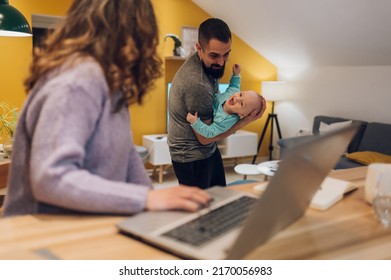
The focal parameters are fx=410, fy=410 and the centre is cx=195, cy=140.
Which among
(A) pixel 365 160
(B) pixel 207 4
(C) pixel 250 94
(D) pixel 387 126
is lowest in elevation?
(A) pixel 365 160

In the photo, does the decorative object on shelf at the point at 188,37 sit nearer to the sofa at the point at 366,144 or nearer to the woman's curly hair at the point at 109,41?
the sofa at the point at 366,144

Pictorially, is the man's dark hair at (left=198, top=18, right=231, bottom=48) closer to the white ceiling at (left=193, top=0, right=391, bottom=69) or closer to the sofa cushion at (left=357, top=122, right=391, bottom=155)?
the white ceiling at (left=193, top=0, right=391, bottom=69)

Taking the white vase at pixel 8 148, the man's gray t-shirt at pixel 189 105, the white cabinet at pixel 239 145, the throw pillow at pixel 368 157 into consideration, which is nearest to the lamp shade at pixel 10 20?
the white vase at pixel 8 148

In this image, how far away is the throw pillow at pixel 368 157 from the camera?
4.00 m

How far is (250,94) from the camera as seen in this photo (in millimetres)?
2396

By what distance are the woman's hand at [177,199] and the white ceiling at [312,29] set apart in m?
3.39

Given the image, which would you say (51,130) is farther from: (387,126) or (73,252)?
(387,126)

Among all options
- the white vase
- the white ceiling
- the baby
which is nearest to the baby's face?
the baby

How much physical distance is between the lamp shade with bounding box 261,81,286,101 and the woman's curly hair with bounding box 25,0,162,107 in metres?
4.77

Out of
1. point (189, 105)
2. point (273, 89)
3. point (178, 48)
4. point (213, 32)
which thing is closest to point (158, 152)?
point (178, 48)

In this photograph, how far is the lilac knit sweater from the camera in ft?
2.62

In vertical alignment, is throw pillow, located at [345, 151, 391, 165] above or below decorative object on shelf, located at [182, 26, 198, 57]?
below

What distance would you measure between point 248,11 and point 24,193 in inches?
178
